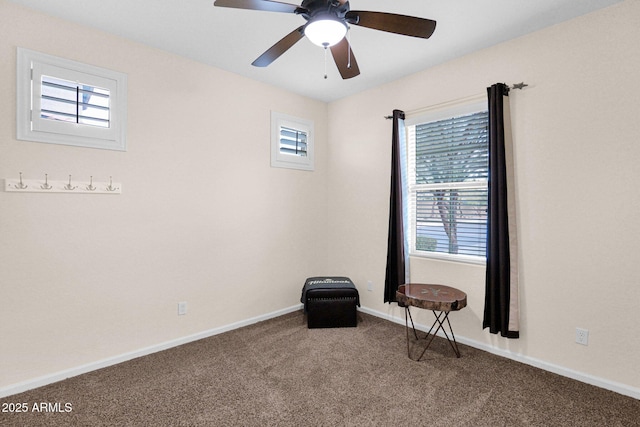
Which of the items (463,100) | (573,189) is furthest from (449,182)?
(573,189)

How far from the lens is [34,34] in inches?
87.2

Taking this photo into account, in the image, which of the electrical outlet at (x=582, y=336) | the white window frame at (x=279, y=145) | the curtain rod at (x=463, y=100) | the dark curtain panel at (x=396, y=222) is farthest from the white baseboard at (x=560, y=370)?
the white window frame at (x=279, y=145)

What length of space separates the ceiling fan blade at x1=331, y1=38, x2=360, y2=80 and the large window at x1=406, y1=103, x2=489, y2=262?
4.46 feet

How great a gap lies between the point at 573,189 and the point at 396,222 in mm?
1464

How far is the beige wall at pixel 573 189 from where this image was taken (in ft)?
6.94

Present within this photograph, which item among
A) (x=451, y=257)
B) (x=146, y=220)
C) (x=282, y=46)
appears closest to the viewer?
(x=282, y=46)

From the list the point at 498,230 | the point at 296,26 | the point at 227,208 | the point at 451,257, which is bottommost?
the point at 451,257

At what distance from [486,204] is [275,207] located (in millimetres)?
2201

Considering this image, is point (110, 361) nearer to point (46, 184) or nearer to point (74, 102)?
point (46, 184)

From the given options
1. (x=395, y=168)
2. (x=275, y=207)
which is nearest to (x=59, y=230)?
(x=275, y=207)

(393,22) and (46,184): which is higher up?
(393,22)

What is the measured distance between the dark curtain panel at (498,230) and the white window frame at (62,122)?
10.00 ft

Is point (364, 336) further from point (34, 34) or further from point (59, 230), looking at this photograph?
point (34, 34)

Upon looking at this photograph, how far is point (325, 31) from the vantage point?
5.24ft
